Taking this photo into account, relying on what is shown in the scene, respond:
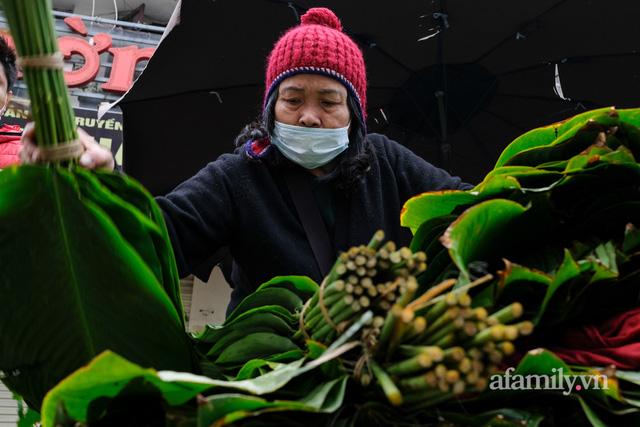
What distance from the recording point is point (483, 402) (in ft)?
2.91

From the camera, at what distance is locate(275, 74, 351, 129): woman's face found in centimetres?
161

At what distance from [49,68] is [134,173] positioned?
2068mm

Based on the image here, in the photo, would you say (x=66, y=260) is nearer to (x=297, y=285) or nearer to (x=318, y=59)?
(x=297, y=285)

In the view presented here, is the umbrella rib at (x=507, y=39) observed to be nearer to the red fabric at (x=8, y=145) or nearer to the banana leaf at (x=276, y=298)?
the red fabric at (x=8, y=145)

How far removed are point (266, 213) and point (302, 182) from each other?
11 cm

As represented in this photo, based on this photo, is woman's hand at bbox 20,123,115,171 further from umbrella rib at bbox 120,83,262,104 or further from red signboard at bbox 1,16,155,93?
red signboard at bbox 1,16,155,93

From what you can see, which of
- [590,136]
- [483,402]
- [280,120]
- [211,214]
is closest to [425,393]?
[483,402]

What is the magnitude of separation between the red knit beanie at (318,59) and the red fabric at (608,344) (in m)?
0.86

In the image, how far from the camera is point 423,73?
292 centimetres

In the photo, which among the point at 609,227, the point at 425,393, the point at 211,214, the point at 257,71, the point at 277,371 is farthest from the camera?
the point at 257,71

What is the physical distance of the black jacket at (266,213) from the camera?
1.44 metres

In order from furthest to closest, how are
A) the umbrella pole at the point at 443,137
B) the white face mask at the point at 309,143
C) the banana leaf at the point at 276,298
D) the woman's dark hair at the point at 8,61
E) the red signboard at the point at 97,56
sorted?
the red signboard at the point at 97,56 < the umbrella pole at the point at 443,137 < the woman's dark hair at the point at 8,61 < the white face mask at the point at 309,143 < the banana leaf at the point at 276,298

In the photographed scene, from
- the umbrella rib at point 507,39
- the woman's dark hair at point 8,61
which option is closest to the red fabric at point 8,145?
the woman's dark hair at point 8,61

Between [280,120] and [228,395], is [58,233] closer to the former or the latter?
[228,395]
